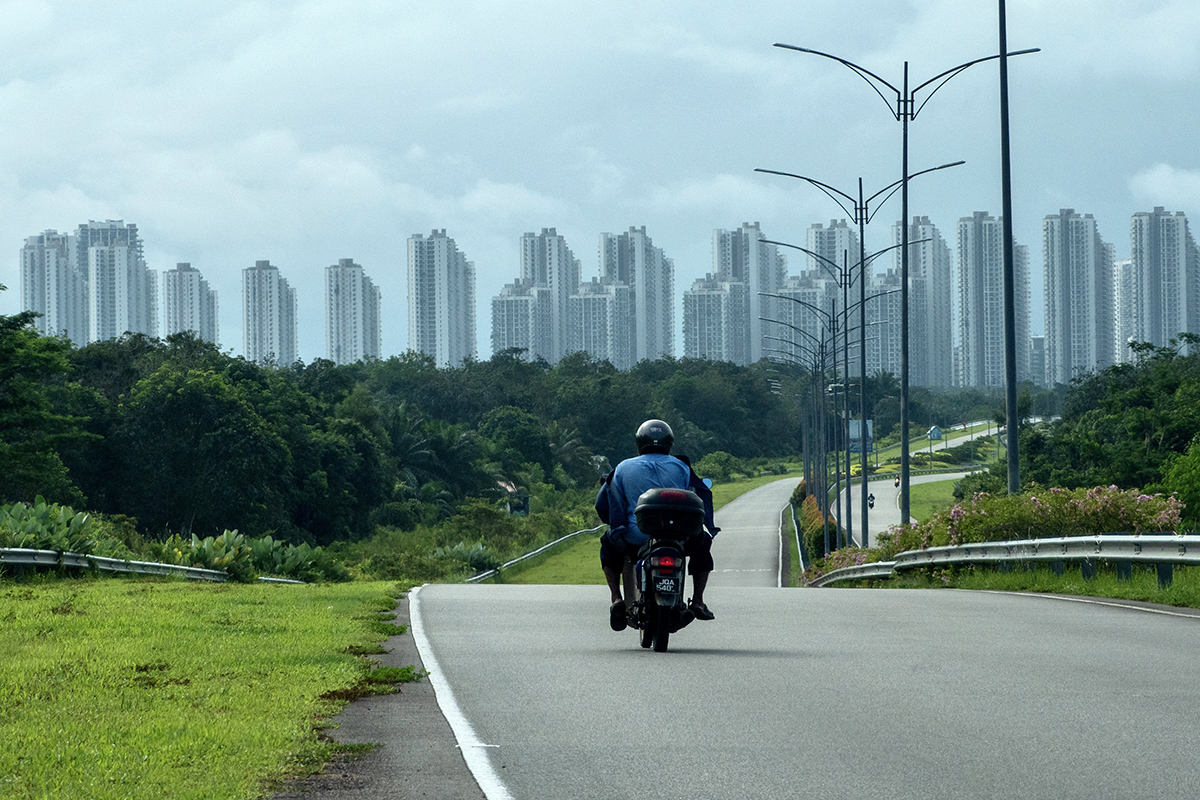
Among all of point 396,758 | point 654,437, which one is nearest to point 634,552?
point 654,437

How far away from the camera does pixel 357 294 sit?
643 ft

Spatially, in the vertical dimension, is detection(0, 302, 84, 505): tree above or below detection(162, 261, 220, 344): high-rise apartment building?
below

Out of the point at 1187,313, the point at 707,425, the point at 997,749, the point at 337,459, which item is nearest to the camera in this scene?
the point at 997,749

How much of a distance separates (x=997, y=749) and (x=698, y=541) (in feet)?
15.2

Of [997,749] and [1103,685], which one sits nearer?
[997,749]

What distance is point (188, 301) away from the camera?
181m

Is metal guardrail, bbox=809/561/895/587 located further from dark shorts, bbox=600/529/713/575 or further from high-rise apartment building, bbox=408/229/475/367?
high-rise apartment building, bbox=408/229/475/367

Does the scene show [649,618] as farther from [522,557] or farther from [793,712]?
[522,557]

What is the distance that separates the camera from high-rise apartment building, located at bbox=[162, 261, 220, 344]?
180 m

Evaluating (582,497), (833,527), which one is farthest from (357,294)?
(833,527)

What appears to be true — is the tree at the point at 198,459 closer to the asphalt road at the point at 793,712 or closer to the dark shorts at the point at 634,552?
the asphalt road at the point at 793,712

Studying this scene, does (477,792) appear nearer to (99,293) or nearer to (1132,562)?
(1132,562)

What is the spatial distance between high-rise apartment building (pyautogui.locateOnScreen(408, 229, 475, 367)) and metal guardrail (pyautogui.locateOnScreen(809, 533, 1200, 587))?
6625 inches

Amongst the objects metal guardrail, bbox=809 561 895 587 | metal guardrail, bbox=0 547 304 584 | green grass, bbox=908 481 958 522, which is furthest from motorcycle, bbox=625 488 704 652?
green grass, bbox=908 481 958 522
